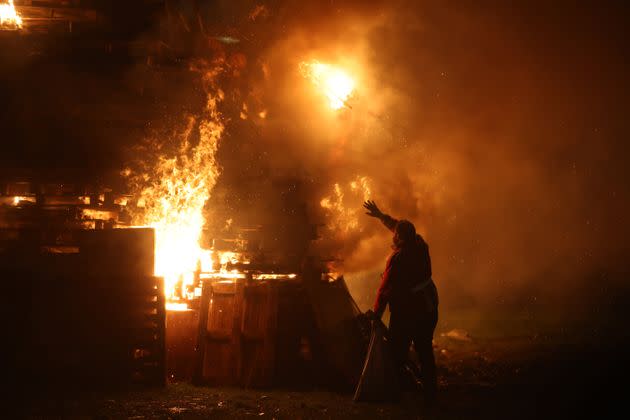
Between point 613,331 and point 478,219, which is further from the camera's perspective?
point 478,219

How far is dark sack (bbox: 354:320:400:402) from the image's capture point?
6.22 meters

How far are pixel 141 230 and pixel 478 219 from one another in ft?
39.4

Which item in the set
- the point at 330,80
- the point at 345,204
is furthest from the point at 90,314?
the point at 330,80

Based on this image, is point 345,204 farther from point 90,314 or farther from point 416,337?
point 90,314

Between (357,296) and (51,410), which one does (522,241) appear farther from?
(51,410)

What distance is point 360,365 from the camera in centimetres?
720

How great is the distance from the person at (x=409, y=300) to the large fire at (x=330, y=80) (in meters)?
5.85

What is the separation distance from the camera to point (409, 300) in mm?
6488

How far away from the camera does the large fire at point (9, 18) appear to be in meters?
10.9

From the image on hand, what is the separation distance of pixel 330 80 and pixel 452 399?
25.5 feet

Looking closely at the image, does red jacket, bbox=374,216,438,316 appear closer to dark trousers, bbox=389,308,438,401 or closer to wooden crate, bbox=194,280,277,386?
dark trousers, bbox=389,308,438,401

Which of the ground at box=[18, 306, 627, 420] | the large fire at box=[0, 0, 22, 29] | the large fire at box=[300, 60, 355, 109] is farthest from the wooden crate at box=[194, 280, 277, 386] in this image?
the large fire at box=[0, 0, 22, 29]

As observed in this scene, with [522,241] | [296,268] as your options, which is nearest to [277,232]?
[296,268]

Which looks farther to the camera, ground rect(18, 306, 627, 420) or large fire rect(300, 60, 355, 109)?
large fire rect(300, 60, 355, 109)
